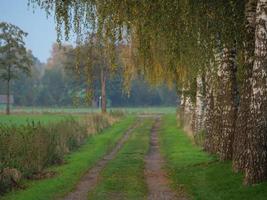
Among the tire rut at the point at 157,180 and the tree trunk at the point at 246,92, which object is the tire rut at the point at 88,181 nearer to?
the tire rut at the point at 157,180

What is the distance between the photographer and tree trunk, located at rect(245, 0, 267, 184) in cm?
1362

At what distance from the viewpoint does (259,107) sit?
13703mm

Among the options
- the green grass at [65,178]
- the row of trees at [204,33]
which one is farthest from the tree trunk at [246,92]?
the green grass at [65,178]

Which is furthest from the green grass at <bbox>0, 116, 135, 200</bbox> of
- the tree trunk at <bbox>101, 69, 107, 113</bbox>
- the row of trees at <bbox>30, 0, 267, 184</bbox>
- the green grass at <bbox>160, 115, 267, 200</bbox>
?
the tree trunk at <bbox>101, 69, 107, 113</bbox>

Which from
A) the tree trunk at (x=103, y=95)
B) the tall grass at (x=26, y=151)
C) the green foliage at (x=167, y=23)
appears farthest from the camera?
the tree trunk at (x=103, y=95)

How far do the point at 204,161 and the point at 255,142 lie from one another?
7599 mm

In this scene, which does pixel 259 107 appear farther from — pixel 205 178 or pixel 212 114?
pixel 212 114

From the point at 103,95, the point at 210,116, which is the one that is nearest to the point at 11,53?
the point at 103,95

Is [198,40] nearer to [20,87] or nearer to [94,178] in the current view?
[94,178]

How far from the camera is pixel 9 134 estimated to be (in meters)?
20.1

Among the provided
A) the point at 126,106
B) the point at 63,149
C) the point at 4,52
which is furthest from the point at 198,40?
the point at 126,106

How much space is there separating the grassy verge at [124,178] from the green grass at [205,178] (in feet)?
3.56

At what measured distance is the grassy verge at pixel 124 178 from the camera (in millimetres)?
14716

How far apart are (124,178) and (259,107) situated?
19.0ft
